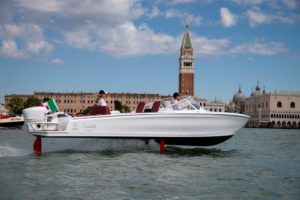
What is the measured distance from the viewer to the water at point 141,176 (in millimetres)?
7738

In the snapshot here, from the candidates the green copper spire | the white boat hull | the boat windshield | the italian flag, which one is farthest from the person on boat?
the green copper spire

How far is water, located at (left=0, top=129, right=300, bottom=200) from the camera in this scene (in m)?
7.74

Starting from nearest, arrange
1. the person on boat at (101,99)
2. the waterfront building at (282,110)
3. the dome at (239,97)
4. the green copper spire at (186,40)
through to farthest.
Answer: the person on boat at (101,99), the waterfront building at (282,110), the green copper spire at (186,40), the dome at (239,97)

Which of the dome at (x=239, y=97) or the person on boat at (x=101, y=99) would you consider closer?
the person on boat at (x=101, y=99)

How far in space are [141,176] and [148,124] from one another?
4.69m

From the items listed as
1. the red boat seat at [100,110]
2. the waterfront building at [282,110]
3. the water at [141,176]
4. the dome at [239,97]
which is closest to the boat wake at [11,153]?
the water at [141,176]

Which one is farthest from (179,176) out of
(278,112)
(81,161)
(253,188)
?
(278,112)

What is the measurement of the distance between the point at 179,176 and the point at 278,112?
123 meters

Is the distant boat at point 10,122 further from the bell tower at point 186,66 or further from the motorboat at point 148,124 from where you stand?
the bell tower at point 186,66

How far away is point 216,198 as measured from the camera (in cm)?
749

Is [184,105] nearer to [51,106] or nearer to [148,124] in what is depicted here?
[148,124]

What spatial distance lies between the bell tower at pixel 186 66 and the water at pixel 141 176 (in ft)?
425

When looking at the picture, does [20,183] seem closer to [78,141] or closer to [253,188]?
[253,188]

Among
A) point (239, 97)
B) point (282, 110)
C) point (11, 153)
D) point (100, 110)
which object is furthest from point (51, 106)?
point (239, 97)
